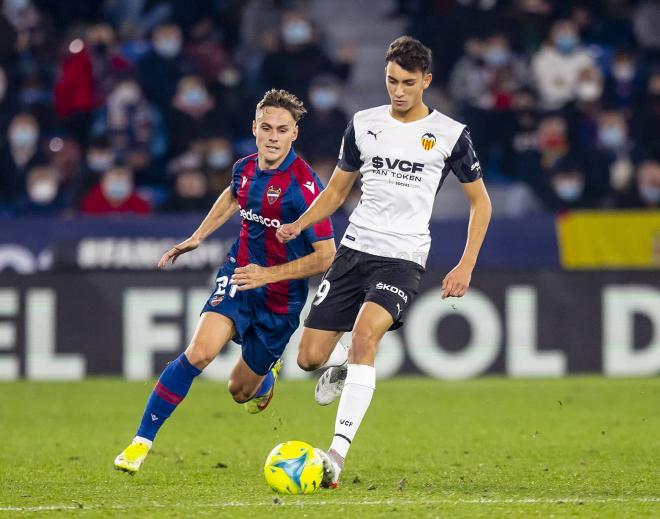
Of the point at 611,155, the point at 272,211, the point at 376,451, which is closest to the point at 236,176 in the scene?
the point at 272,211

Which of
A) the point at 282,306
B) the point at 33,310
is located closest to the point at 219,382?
the point at 33,310

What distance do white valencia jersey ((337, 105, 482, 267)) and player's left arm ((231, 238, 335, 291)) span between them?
29 cm

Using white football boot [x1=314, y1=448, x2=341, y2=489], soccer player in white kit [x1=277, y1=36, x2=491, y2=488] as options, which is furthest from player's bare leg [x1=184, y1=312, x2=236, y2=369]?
white football boot [x1=314, y1=448, x2=341, y2=489]

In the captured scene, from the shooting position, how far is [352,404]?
253 inches

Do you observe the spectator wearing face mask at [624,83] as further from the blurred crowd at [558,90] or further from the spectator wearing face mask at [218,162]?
the spectator wearing face mask at [218,162]

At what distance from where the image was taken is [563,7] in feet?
56.1

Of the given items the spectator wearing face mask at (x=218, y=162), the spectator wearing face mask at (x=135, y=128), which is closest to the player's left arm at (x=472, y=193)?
the spectator wearing face mask at (x=218, y=162)

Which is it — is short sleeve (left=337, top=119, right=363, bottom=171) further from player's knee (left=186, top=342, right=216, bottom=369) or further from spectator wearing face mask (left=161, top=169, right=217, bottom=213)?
spectator wearing face mask (left=161, top=169, right=217, bottom=213)

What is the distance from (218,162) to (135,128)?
1.15m

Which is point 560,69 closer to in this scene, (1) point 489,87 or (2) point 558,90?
(2) point 558,90

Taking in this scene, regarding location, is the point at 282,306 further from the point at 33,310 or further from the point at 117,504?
the point at 33,310

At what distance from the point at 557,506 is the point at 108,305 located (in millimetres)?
7328

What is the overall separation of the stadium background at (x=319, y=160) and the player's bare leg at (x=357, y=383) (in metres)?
5.80

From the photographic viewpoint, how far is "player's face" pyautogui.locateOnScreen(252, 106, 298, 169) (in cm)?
715
